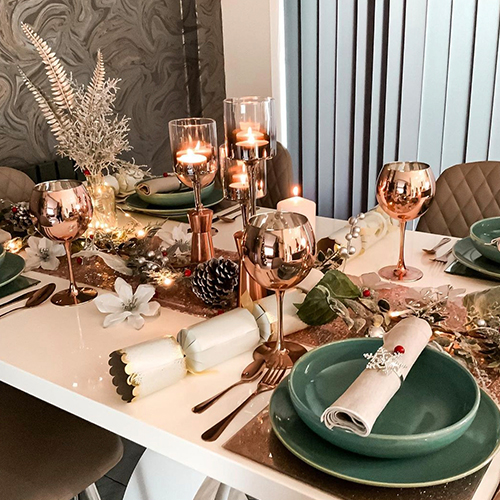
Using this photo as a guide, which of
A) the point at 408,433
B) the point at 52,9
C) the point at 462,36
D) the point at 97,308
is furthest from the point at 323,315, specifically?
the point at 52,9

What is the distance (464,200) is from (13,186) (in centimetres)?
154

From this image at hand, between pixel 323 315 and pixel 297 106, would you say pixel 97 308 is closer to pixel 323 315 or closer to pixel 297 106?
pixel 323 315

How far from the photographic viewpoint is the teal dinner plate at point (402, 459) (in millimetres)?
674

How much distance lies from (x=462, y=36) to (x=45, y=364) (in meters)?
2.31

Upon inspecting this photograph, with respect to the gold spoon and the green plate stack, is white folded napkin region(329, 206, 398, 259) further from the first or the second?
the gold spoon

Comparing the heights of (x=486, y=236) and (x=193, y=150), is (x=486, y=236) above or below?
below

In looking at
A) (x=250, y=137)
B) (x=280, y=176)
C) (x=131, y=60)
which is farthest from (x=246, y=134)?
(x=131, y=60)

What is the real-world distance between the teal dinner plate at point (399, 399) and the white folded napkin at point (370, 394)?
0.5 inches

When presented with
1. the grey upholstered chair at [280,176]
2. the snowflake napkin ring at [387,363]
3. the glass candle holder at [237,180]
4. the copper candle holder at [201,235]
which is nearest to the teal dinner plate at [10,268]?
the copper candle holder at [201,235]

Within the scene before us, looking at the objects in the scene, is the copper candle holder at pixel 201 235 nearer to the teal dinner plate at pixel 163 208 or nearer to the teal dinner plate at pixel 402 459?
the teal dinner plate at pixel 163 208

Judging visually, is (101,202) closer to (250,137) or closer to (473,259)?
(250,137)

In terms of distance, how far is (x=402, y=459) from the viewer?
71cm

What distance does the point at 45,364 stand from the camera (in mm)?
1031

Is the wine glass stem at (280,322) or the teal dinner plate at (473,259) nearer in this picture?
the wine glass stem at (280,322)
